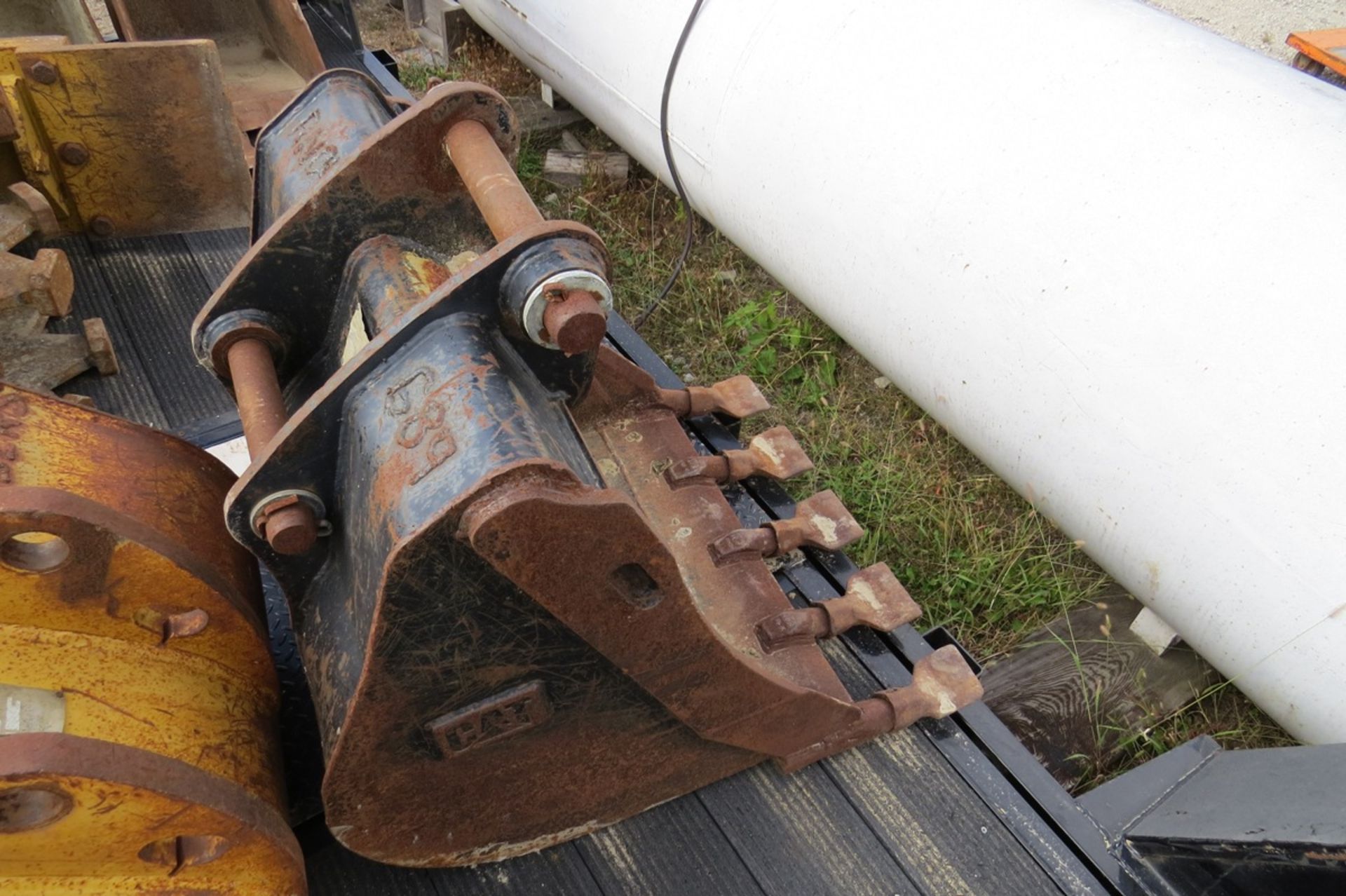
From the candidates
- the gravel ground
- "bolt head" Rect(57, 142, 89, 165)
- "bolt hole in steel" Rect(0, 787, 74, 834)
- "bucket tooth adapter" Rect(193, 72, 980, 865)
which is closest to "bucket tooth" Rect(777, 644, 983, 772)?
"bucket tooth adapter" Rect(193, 72, 980, 865)

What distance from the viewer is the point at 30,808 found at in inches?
→ 39.5

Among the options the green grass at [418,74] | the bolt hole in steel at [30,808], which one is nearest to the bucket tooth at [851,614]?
the bolt hole in steel at [30,808]

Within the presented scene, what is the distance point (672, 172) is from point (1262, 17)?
3.55 metres

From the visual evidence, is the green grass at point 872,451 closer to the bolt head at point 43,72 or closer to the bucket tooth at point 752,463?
the bucket tooth at point 752,463

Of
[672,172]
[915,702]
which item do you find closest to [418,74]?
[672,172]

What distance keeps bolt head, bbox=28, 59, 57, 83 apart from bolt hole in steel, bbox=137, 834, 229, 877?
6.80 feet

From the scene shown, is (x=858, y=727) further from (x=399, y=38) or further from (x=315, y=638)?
(x=399, y=38)

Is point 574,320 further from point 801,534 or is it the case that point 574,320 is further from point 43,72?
point 43,72

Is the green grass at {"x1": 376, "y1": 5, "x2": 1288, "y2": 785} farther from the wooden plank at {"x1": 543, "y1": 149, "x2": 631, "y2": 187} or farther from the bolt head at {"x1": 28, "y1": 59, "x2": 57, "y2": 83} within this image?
the bolt head at {"x1": 28, "y1": 59, "x2": 57, "y2": 83}

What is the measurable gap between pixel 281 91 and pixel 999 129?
7.89 feet

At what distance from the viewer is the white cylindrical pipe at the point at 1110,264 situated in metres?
1.65

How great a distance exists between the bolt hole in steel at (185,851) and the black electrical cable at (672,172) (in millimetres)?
2192

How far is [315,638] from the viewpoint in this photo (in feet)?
4.46

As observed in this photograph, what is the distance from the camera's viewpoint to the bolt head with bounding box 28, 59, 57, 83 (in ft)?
7.72
